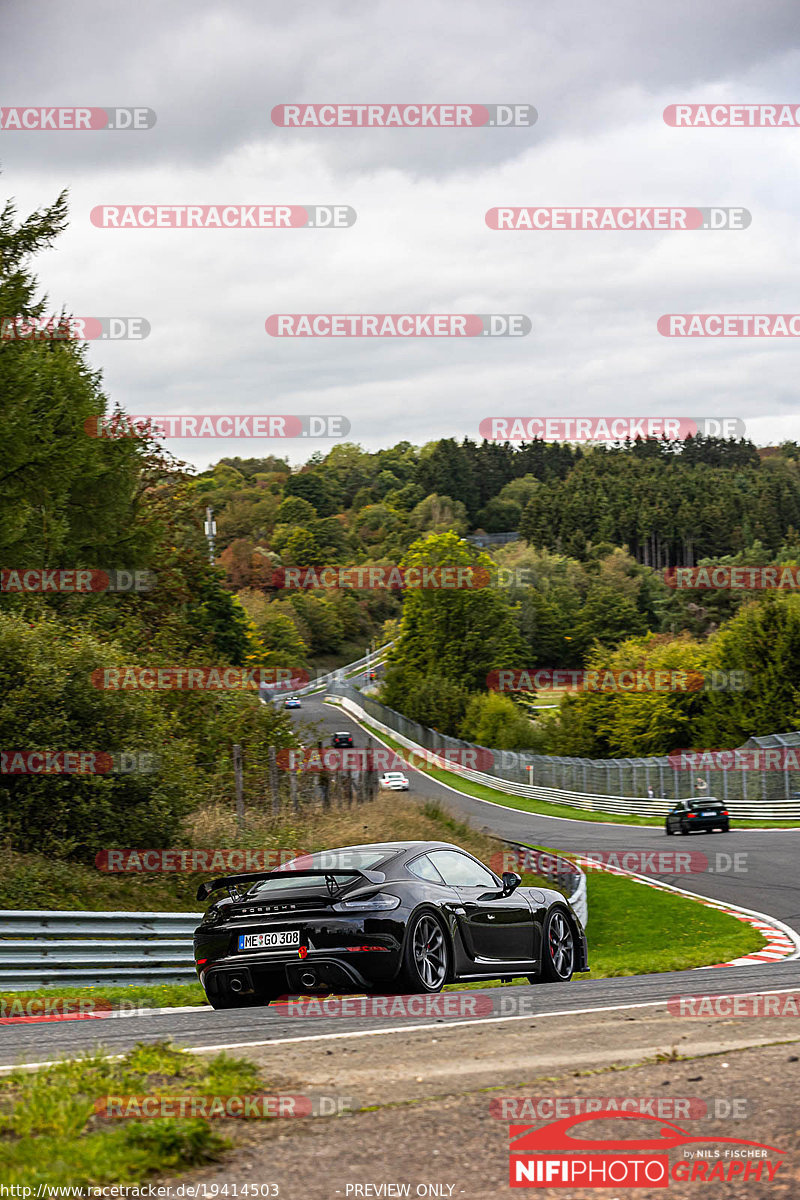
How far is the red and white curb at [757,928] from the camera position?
15.4 metres

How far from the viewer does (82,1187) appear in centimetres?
380

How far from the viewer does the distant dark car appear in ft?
129

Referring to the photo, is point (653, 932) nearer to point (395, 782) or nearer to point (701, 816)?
point (701, 816)

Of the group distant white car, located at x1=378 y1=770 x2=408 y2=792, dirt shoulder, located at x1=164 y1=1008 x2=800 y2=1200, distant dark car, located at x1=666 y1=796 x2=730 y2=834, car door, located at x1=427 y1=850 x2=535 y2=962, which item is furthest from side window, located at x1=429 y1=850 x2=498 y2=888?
distant white car, located at x1=378 y1=770 x2=408 y2=792

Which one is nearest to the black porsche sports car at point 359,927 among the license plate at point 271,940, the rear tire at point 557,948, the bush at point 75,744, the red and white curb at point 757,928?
the license plate at point 271,940

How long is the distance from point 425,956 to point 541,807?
49.1 m

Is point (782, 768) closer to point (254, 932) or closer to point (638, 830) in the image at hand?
point (638, 830)

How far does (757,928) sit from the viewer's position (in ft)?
66.0

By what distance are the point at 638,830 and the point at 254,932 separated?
36.4m

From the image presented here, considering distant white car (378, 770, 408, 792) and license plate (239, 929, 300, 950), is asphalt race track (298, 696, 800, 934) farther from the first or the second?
license plate (239, 929, 300, 950)

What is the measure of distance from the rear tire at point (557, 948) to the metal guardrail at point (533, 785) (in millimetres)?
32154

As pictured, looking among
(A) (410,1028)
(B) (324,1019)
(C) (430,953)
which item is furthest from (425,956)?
(A) (410,1028)

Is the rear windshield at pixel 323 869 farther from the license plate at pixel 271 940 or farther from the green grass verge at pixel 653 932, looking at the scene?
the green grass verge at pixel 653 932

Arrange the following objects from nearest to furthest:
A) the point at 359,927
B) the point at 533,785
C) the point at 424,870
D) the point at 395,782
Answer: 1. the point at 359,927
2. the point at 424,870
3. the point at 395,782
4. the point at 533,785
